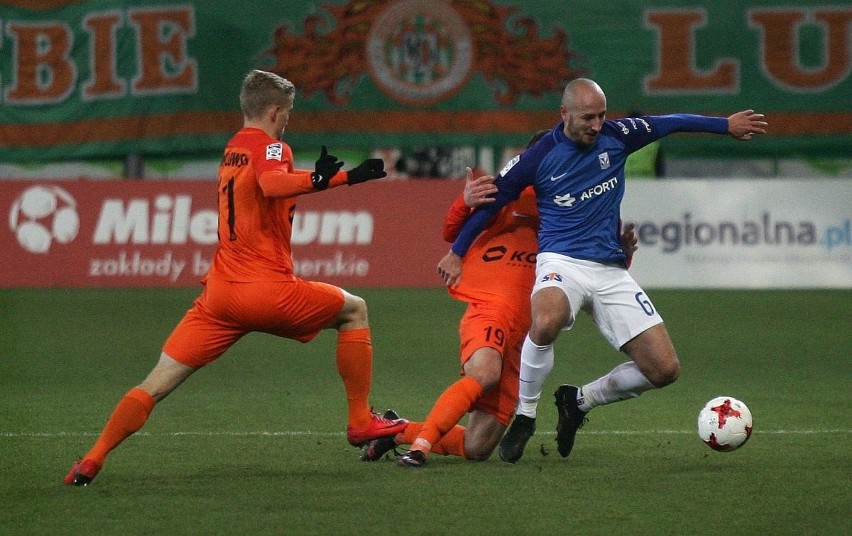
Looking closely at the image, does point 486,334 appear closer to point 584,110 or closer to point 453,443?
point 453,443

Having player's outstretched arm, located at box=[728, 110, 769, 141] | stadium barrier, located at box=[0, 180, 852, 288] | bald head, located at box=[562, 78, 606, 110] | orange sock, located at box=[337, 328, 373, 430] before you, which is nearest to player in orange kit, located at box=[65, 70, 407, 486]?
orange sock, located at box=[337, 328, 373, 430]

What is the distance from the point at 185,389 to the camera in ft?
30.9

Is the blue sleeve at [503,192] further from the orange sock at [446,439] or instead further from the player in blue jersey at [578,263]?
the orange sock at [446,439]

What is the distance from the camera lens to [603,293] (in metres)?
6.86

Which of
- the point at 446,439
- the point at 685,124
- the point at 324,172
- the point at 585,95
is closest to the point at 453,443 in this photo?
the point at 446,439

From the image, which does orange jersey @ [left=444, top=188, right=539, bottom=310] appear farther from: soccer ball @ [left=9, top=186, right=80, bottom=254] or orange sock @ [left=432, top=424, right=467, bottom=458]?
soccer ball @ [left=9, top=186, right=80, bottom=254]

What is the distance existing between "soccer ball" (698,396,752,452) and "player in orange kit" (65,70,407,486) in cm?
182

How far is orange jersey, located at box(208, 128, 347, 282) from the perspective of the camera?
626 centimetres

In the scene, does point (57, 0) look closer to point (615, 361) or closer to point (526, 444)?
point (615, 361)

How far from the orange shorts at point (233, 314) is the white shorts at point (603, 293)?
3.79 ft


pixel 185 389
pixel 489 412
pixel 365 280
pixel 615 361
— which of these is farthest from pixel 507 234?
pixel 365 280

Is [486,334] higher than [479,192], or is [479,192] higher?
[479,192]

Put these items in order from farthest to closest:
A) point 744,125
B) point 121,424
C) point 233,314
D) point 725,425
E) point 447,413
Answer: point 744,125
point 725,425
point 447,413
point 233,314
point 121,424

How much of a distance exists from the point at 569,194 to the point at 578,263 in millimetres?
331
